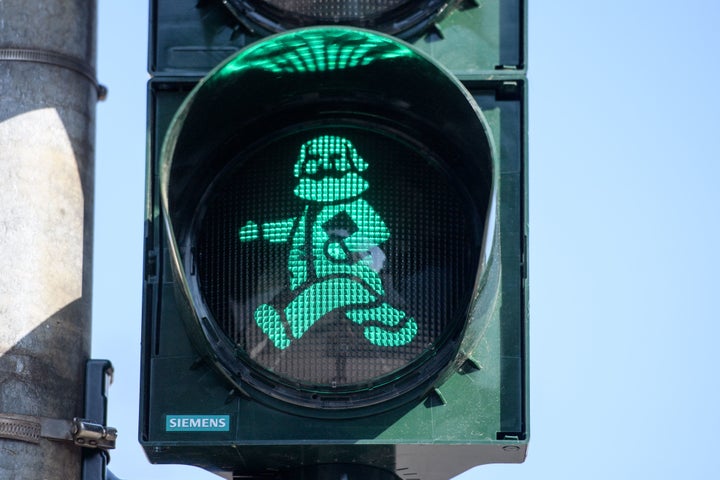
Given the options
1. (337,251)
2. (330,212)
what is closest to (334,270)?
(337,251)

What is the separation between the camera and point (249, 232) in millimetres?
5938

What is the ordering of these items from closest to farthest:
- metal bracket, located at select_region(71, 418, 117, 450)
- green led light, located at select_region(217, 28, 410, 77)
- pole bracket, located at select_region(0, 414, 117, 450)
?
green led light, located at select_region(217, 28, 410, 77) < pole bracket, located at select_region(0, 414, 117, 450) < metal bracket, located at select_region(71, 418, 117, 450)

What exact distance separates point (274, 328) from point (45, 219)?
78 centimetres

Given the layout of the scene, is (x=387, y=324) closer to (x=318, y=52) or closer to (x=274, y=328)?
(x=274, y=328)

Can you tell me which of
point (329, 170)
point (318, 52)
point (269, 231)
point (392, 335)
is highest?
point (318, 52)

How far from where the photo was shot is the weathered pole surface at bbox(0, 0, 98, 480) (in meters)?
5.82

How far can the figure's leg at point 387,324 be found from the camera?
5.78 m

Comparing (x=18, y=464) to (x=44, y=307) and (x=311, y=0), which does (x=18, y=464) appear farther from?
(x=311, y=0)

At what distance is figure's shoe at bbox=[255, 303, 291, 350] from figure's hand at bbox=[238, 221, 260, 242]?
23 centimetres

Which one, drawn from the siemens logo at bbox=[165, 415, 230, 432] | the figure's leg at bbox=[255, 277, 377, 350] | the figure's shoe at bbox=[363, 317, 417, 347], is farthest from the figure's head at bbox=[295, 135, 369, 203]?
the siemens logo at bbox=[165, 415, 230, 432]

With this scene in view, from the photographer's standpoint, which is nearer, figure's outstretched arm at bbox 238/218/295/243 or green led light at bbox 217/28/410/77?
green led light at bbox 217/28/410/77

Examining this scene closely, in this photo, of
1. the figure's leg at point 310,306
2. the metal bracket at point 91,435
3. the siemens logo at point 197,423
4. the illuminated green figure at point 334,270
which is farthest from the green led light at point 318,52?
the metal bracket at point 91,435

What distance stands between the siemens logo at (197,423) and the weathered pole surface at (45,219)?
0.31 metres

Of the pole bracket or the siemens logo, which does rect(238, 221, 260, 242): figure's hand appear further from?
the pole bracket
